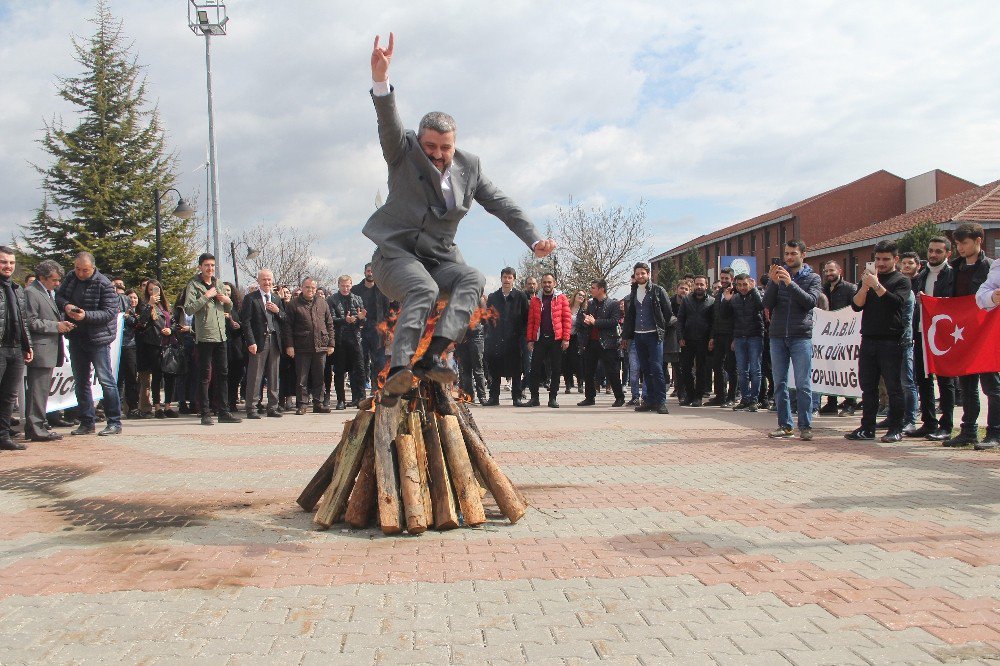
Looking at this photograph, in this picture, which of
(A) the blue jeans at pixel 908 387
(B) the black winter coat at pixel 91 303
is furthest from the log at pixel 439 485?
(B) the black winter coat at pixel 91 303

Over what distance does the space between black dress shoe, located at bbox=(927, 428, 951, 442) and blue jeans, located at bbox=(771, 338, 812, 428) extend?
52.3 inches

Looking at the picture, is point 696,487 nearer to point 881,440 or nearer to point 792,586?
point 792,586

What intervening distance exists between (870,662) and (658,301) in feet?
33.2

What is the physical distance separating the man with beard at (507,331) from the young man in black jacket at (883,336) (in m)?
6.17

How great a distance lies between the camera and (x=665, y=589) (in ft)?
11.5

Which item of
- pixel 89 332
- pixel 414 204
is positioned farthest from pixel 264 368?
pixel 414 204

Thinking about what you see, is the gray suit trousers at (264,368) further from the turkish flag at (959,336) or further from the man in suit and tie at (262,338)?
the turkish flag at (959,336)

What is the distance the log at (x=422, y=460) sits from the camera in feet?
15.4

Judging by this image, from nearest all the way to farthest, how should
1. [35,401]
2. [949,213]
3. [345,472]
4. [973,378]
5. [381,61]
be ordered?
[381,61], [345,472], [973,378], [35,401], [949,213]

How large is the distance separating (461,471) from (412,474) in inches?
13.1

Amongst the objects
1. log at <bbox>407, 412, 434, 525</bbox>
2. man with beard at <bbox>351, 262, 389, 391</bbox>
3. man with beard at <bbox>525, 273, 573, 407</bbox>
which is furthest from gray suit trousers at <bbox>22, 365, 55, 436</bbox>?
man with beard at <bbox>525, 273, 573, 407</bbox>

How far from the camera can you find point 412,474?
4.66 metres

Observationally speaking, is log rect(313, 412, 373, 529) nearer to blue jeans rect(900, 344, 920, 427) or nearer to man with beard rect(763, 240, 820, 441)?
man with beard rect(763, 240, 820, 441)

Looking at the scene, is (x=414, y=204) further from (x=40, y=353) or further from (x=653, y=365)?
(x=653, y=365)
